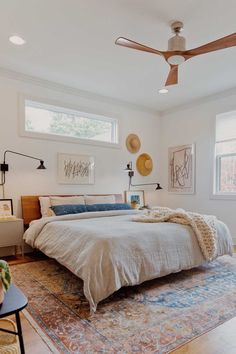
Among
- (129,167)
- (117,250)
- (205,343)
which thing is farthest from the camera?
(129,167)

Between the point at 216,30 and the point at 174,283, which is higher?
the point at 216,30

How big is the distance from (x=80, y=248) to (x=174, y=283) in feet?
3.61

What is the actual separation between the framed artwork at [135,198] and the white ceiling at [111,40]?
2.06 meters

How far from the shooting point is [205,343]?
1.65 m

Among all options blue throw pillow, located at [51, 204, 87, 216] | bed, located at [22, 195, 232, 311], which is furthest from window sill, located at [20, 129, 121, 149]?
bed, located at [22, 195, 232, 311]

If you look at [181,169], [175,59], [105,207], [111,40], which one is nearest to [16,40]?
[111,40]

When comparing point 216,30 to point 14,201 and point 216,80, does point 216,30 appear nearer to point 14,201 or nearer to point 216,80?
point 216,80

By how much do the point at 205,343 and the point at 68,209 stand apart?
2435mm

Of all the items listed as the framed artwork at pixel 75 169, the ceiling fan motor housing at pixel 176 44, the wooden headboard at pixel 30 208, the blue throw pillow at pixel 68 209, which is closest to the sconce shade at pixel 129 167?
the framed artwork at pixel 75 169

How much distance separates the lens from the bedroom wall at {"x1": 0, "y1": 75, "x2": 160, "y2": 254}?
152 inches

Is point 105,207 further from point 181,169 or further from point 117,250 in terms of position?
point 181,169

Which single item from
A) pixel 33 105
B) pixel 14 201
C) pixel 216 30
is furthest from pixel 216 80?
pixel 14 201

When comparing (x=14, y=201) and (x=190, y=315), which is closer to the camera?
(x=190, y=315)

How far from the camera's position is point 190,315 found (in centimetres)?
199
